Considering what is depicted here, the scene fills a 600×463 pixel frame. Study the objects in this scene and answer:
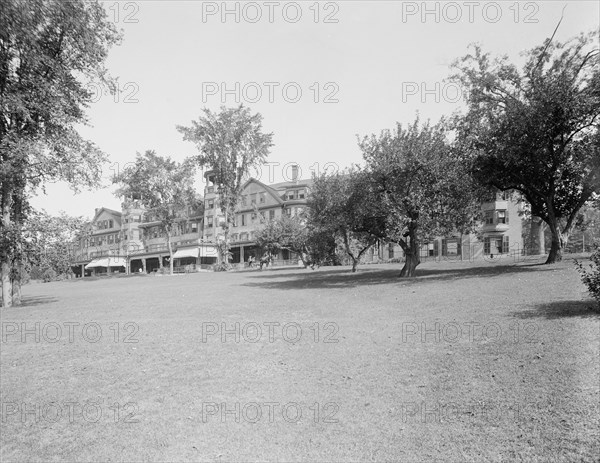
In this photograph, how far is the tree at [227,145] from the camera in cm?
5506

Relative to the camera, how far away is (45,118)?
20672 millimetres

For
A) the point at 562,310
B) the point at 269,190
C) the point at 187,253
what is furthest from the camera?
the point at 269,190

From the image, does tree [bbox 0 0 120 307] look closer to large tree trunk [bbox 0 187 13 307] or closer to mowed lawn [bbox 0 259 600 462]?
large tree trunk [bbox 0 187 13 307]

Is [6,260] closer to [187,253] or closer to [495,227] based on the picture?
[187,253]

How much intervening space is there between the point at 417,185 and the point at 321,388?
19234 mm

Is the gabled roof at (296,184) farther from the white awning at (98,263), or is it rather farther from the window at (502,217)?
the white awning at (98,263)

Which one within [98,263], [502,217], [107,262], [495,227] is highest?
[502,217]

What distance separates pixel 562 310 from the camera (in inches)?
431

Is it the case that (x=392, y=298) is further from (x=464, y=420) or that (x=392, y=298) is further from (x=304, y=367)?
(x=464, y=420)

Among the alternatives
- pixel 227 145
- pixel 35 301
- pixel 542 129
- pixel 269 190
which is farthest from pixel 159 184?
pixel 542 129

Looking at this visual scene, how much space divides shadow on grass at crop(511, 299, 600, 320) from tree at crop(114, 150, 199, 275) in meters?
52.4

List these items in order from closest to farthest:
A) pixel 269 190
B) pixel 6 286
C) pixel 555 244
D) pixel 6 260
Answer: pixel 6 260 → pixel 6 286 → pixel 555 244 → pixel 269 190

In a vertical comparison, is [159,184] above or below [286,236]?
above

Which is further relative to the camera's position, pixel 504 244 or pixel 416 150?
pixel 504 244
